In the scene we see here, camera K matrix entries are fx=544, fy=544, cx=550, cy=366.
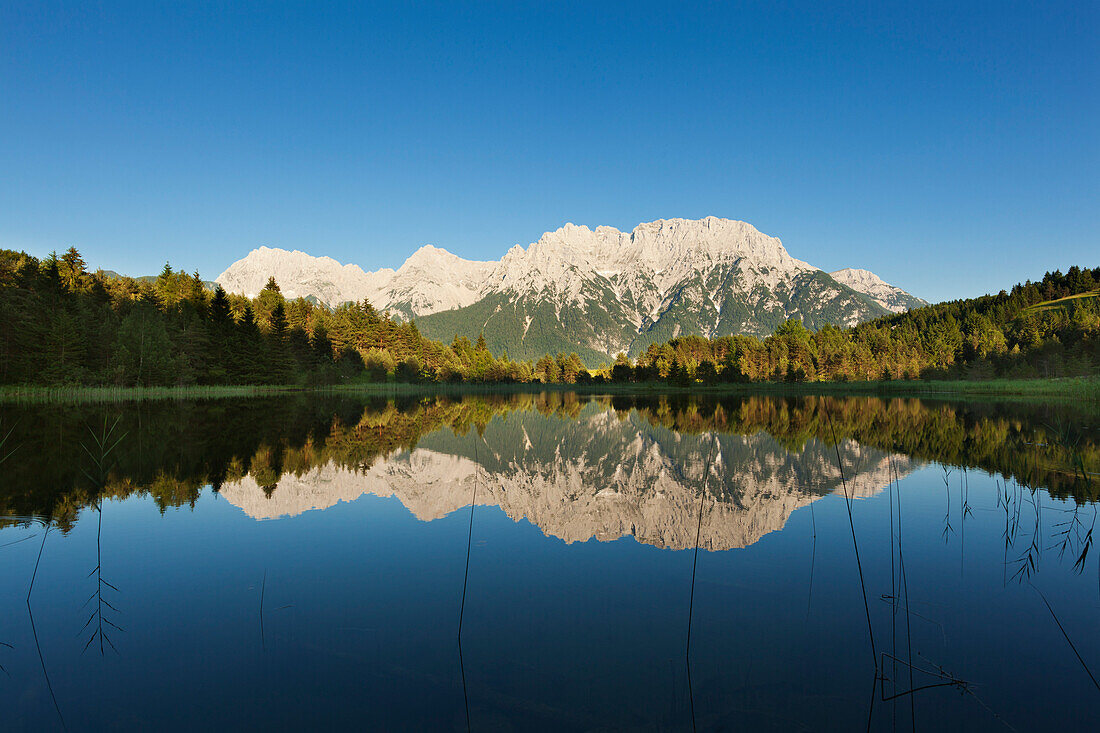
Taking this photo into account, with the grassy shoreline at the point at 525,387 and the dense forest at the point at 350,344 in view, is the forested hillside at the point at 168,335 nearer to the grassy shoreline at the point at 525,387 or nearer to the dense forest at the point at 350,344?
the dense forest at the point at 350,344

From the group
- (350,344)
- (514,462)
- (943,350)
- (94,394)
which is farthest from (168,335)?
(943,350)

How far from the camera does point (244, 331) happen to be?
80000 millimetres

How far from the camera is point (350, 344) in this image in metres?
106

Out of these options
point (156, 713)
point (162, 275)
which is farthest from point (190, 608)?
point (162, 275)

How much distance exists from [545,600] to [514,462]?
12.4m

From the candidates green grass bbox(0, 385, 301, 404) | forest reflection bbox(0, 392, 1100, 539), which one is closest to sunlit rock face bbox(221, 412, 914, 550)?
forest reflection bbox(0, 392, 1100, 539)

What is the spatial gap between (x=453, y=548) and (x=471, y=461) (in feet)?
32.7

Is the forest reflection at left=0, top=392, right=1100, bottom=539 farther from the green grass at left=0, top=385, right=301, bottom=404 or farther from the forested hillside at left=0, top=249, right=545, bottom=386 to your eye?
the forested hillside at left=0, top=249, right=545, bottom=386

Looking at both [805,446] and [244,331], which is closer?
[805,446]

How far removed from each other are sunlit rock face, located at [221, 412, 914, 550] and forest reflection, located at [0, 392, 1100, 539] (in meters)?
0.07

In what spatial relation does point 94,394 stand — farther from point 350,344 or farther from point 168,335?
point 350,344

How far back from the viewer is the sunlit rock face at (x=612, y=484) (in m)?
11.9

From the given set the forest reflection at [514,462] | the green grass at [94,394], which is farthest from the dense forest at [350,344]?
the forest reflection at [514,462]

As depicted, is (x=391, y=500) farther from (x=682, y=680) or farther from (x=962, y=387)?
(x=962, y=387)
